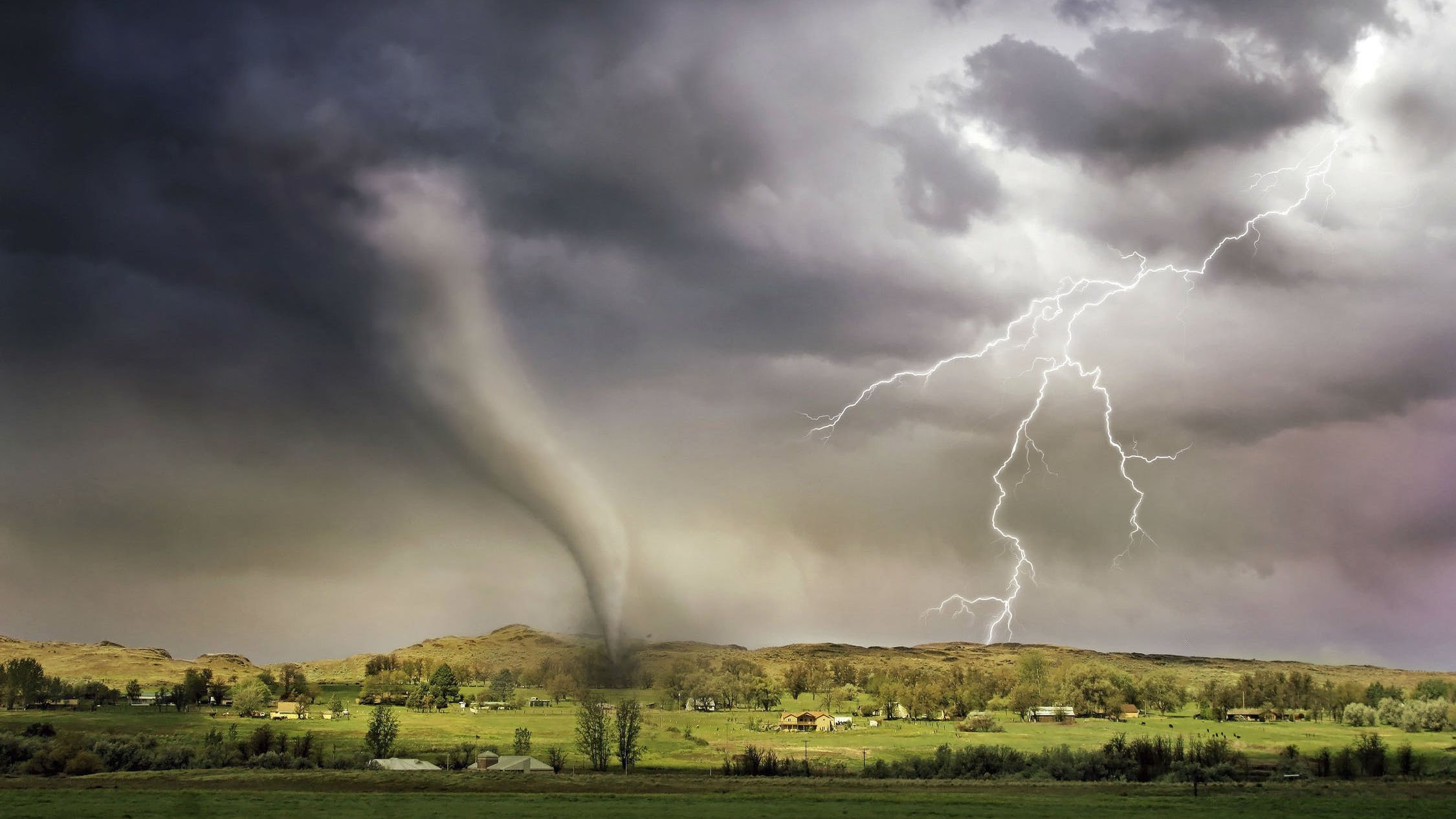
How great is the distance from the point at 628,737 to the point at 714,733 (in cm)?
2992

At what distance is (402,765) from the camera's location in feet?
313

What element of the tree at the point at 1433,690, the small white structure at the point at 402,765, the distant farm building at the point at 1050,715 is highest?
the tree at the point at 1433,690

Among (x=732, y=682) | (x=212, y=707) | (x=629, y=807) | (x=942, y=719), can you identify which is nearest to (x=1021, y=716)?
(x=942, y=719)

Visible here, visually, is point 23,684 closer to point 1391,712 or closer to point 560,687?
point 560,687

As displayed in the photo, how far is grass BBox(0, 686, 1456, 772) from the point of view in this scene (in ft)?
344

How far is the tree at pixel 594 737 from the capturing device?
96.8 meters

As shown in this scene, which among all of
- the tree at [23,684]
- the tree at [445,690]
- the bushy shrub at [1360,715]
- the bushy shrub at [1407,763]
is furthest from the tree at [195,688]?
the bushy shrub at [1360,715]

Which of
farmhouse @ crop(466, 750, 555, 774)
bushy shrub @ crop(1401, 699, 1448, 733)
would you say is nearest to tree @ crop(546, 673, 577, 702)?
farmhouse @ crop(466, 750, 555, 774)

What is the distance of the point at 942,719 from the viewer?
15550 cm

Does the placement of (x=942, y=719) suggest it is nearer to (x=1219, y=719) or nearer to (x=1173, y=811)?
(x=1219, y=719)

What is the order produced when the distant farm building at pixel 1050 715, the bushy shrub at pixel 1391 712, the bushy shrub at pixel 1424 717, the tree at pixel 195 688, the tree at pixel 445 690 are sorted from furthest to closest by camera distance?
the tree at pixel 445 690, the tree at pixel 195 688, the distant farm building at pixel 1050 715, the bushy shrub at pixel 1391 712, the bushy shrub at pixel 1424 717

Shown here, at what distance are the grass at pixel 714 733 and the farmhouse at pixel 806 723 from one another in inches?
139

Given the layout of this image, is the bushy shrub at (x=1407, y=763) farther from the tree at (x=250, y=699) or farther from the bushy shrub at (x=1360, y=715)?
the tree at (x=250, y=699)

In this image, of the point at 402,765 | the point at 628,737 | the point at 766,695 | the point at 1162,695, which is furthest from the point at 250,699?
the point at 1162,695
